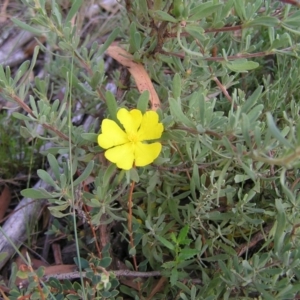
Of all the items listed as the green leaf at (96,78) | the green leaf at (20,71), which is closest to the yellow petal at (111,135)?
the green leaf at (96,78)

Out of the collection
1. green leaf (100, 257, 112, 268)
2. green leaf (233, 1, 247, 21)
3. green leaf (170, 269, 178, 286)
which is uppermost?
green leaf (233, 1, 247, 21)

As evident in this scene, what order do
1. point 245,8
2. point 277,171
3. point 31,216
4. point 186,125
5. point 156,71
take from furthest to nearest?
point 31,216 < point 156,71 < point 277,171 < point 245,8 < point 186,125

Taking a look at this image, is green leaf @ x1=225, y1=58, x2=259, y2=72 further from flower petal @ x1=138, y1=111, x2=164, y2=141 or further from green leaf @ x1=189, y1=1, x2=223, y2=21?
flower petal @ x1=138, y1=111, x2=164, y2=141

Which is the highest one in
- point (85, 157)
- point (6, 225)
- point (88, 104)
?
point (85, 157)

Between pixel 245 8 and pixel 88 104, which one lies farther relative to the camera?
pixel 88 104

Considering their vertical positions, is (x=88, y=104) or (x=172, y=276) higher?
(x=88, y=104)

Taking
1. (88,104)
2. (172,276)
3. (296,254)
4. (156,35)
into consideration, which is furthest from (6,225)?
(296,254)

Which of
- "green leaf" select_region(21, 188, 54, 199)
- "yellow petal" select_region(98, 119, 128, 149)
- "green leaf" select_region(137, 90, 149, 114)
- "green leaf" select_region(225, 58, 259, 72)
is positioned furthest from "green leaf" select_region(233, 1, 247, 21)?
"green leaf" select_region(21, 188, 54, 199)

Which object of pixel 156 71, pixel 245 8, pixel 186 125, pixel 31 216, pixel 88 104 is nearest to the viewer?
pixel 186 125

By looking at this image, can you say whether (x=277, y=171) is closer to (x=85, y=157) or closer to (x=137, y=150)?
(x=137, y=150)

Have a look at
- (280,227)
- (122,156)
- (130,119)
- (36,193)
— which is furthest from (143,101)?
(280,227)
